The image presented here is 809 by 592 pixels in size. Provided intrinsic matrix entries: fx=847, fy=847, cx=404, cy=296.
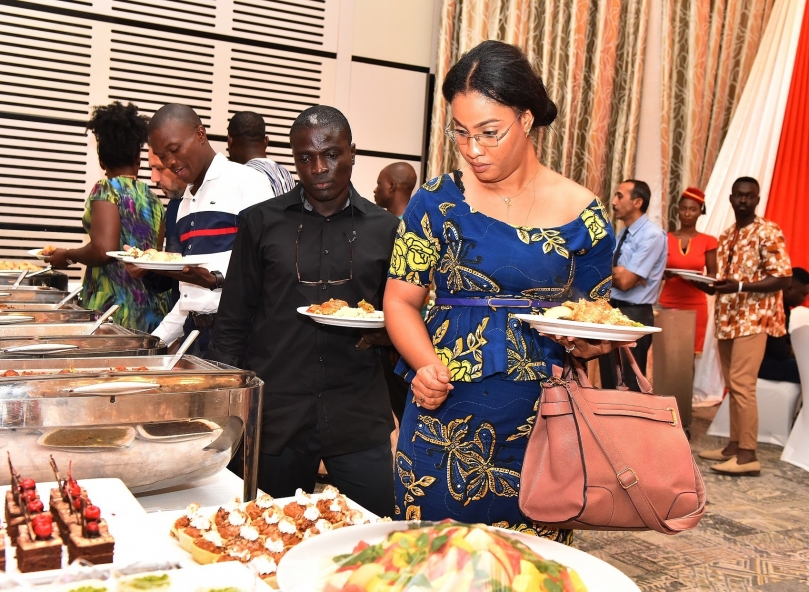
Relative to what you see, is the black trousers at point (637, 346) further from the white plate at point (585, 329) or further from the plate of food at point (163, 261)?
the white plate at point (585, 329)

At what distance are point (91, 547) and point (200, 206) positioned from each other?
1804 mm

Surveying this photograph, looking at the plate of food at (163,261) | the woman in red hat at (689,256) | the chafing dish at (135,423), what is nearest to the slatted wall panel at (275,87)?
the woman in red hat at (689,256)

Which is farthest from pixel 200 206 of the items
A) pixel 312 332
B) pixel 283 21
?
pixel 283 21

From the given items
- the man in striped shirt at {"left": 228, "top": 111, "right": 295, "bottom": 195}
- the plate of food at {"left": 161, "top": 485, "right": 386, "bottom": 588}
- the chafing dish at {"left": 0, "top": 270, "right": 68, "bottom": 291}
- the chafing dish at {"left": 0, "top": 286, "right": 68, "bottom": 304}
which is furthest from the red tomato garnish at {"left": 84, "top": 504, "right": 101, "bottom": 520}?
the man in striped shirt at {"left": 228, "top": 111, "right": 295, "bottom": 195}

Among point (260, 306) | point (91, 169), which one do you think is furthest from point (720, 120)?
point (260, 306)

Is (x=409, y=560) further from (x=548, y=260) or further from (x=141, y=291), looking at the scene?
(x=141, y=291)

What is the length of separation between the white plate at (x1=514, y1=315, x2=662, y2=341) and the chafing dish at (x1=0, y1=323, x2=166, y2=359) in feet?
2.79

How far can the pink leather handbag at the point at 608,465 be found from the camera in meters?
1.37

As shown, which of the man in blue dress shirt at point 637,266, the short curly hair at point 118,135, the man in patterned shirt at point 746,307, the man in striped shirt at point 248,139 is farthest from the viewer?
the man in blue dress shirt at point 637,266

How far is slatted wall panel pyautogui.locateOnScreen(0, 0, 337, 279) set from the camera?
4.85 m

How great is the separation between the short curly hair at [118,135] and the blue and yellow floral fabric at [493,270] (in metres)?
2.42

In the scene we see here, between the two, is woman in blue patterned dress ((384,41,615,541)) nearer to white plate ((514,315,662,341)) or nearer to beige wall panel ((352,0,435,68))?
white plate ((514,315,662,341))

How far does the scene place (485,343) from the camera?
1544 millimetres

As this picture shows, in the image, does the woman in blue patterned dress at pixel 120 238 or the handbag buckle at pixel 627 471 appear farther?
the woman in blue patterned dress at pixel 120 238
